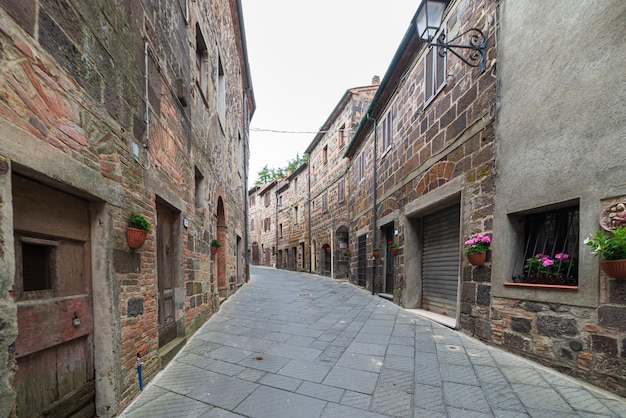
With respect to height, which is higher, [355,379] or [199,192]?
[199,192]

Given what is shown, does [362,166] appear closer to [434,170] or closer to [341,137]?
[341,137]

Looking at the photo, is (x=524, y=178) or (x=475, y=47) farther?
(x=475, y=47)

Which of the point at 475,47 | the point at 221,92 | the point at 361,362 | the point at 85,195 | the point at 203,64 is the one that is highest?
the point at 221,92

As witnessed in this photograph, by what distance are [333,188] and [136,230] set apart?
11934mm

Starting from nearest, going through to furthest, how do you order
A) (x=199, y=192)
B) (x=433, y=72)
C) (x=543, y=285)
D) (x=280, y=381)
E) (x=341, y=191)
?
1. (x=280, y=381)
2. (x=543, y=285)
3. (x=199, y=192)
4. (x=433, y=72)
5. (x=341, y=191)

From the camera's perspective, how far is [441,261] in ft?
17.4

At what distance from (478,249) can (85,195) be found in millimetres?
4229

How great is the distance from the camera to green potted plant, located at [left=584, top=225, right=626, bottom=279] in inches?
86.7

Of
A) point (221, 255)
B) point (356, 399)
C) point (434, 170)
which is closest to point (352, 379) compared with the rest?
point (356, 399)

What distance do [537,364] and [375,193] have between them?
19.5 feet

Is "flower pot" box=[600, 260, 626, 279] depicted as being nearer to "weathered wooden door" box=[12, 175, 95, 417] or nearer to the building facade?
the building facade

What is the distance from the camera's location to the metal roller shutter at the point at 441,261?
4.88 m

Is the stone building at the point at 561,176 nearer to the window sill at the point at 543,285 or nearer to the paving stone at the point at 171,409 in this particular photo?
the window sill at the point at 543,285

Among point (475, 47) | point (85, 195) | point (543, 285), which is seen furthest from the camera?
point (475, 47)
